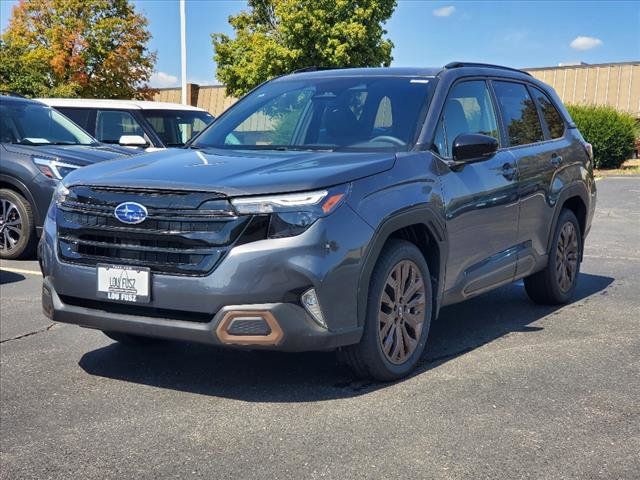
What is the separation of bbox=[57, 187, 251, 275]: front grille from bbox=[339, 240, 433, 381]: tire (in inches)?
33.9

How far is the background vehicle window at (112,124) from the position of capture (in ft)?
39.5

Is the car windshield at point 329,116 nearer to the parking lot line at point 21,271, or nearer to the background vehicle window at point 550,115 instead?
the background vehicle window at point 550,115

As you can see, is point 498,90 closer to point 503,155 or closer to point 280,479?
point 503,155

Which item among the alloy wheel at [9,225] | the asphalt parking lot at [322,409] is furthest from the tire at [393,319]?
the alloy wheel at [9,225]

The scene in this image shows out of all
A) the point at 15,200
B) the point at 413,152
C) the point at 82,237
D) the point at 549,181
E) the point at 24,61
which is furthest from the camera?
the point at 24,61

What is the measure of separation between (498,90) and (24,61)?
26.3 m

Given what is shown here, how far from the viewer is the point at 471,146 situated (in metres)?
5.11

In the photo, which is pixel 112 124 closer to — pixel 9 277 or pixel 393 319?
pixel 9 277

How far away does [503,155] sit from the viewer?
584 centimetres

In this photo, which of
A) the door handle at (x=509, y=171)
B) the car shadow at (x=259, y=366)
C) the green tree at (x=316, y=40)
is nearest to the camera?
the car shadow at (x=259, y=366)

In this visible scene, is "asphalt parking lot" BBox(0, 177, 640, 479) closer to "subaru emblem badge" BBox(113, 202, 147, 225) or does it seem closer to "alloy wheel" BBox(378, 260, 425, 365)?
"alloy wheel" BBox(378, 260, 425, 365)

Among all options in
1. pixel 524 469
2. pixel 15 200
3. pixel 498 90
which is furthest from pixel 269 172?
pixel 15 200

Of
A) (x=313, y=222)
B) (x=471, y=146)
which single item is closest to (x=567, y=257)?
(x=471, y=146)

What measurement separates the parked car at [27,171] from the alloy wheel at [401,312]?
5.44m
